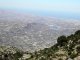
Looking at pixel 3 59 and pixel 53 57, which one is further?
pixel 3 59

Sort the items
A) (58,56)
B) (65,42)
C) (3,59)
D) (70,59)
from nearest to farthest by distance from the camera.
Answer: (70,59) → (58,56) → (65,42) → (3,59)

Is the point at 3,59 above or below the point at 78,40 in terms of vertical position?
below

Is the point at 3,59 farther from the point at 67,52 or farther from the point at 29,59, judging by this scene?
the point at 67,52

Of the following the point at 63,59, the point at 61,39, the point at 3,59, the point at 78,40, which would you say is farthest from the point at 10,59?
the point at 63,59

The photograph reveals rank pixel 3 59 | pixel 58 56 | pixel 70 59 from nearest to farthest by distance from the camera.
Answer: pixel 70 59
pixel 58 56
pixel 3 59

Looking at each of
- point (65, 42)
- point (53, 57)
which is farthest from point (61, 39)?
point (53, 57)

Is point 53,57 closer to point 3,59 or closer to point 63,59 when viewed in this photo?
point 63,59

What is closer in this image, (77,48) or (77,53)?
(77,53)

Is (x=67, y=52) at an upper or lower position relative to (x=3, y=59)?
upper

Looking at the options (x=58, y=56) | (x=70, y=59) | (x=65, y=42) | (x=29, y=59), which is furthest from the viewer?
(x=65, y=42)
